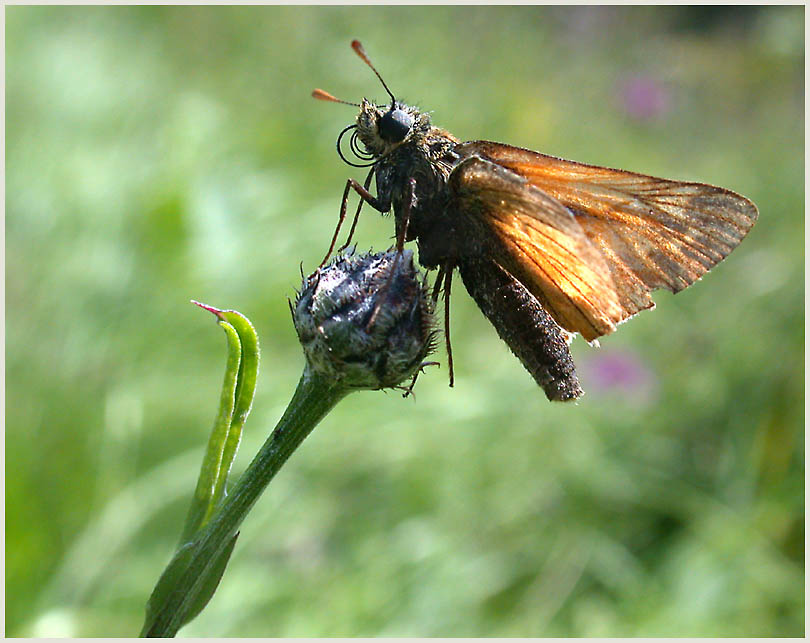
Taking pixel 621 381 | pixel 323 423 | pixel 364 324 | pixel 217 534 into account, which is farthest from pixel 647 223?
pixel 621 381

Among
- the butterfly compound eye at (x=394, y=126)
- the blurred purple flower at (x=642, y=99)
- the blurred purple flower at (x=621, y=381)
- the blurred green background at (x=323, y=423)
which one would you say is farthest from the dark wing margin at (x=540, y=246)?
the blurred purple flower at (x=642, y=99)

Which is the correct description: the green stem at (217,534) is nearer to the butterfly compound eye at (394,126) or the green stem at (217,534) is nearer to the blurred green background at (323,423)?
the butterfly compound eye at (394,126)

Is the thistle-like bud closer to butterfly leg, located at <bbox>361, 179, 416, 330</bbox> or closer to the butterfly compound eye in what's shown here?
butterfly leg, located at <bbox>361, 179, 416, 330</bbox>

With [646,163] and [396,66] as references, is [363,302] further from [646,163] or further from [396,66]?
[646,163]

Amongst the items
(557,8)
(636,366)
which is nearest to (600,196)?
(636,366)

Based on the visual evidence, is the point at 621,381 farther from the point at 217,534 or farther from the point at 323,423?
the point at 217,534

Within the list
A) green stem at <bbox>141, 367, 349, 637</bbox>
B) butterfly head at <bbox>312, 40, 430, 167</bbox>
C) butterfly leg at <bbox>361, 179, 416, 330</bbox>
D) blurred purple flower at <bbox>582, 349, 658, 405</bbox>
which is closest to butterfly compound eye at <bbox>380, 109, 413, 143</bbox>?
butterfly head at <bbox>312, 40, 430, 167</bbox>
